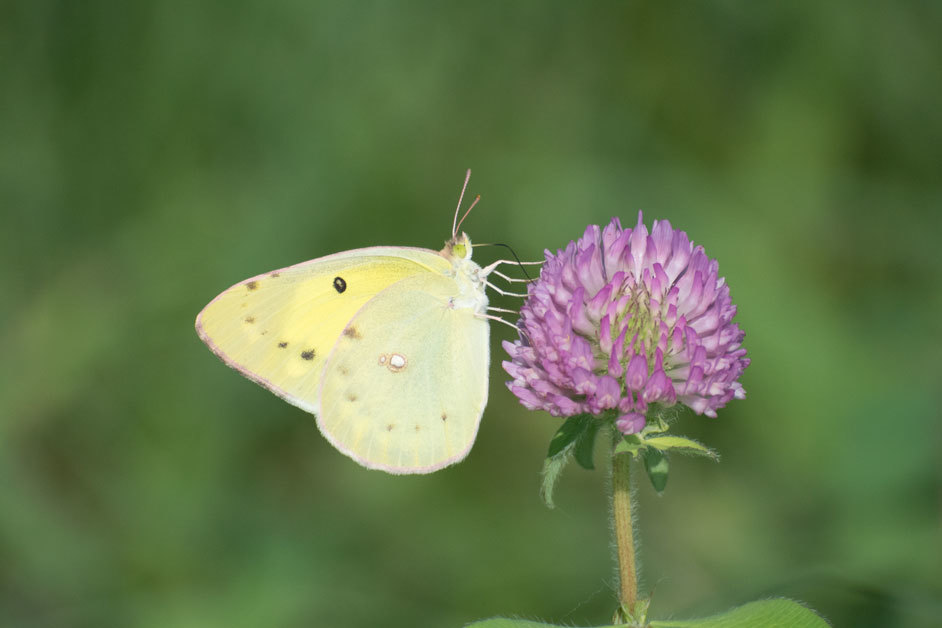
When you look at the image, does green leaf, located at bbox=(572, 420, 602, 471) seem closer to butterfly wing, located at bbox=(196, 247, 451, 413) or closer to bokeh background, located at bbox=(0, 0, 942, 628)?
butterfly wing, located at bbox=(196, 247, 451, 413)

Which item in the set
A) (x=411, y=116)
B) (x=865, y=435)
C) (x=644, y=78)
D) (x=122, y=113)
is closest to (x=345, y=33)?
(x=411, y=116)

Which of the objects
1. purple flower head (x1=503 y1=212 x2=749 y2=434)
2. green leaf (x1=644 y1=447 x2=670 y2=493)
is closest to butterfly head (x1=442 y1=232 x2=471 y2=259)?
purple flower head (x1=503 y1=212 x2=749 y2=434)

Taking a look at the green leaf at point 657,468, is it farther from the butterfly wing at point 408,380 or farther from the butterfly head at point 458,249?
the butterfly head at point 458,249

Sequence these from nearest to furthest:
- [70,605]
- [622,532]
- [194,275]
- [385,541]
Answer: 1. [622,532]
2. [70,605]
3. [385,541]
4. [194,275]

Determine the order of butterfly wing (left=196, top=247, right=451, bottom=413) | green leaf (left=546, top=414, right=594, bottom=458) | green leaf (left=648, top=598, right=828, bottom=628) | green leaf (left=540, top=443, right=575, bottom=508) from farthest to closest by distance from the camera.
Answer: butterfly wing (left=196, top=247, right=451, bottom=413) → green leaf (left=546, top=414, right=594, bottom=458) → green leaf (left=540, top=443, right=575, bottom=508) → green leaf (left=648, top=598, right=828, bottom=628)

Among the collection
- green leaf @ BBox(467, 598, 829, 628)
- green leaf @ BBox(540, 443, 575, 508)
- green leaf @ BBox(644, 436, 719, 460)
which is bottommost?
green leaf @ BBox(467, 598, 829, 628)

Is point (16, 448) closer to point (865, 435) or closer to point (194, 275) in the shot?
point (194, 275)

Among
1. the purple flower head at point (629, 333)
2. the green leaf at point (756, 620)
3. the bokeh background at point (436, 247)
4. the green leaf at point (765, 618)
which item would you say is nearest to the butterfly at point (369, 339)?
the purple flower head at point (629, 333)

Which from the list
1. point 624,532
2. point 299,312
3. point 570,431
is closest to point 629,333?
point 570,431
